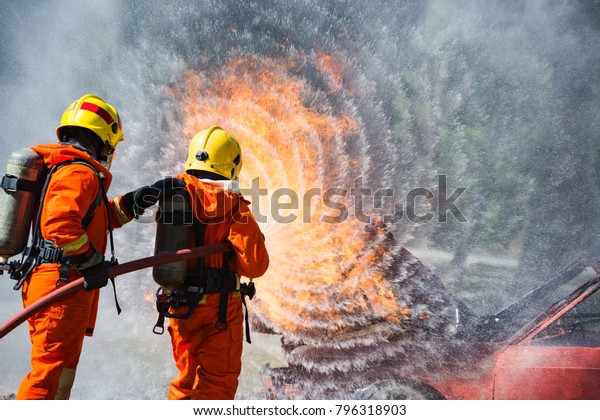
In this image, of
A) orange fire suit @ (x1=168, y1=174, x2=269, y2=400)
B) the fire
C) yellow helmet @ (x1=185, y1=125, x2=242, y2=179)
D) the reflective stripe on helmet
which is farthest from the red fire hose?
the fire

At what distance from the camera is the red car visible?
4.67 m

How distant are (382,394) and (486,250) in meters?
8.01

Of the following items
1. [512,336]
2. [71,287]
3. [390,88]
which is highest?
[390,88]

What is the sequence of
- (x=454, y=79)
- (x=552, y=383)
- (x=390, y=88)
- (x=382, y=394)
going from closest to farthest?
(x=552, y=383)
(x=382, y=394)
(x=390, y=88)
(x=454, y=79)

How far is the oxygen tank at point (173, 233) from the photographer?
3.72 m

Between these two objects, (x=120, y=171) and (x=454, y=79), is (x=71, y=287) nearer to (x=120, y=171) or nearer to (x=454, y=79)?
(x=120, y=171)

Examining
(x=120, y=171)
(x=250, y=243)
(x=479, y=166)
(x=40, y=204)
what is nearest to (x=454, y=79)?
(x=479, y=166)

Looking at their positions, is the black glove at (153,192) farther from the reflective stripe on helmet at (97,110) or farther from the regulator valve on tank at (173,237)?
the reflective stripe on helmet at (97,110)

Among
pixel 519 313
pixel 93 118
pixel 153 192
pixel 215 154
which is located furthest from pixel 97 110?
pixel 519 313

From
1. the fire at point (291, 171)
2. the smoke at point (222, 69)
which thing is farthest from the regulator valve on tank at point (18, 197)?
the fire at point (291, 171)

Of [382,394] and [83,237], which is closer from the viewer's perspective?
[83,237]

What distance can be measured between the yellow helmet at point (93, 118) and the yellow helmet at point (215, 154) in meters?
0.64

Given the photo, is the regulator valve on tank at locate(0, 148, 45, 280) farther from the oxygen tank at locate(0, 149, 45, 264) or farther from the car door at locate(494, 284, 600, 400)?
the car door at locate(494, 284, 600, 400)

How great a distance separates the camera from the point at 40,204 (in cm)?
371
